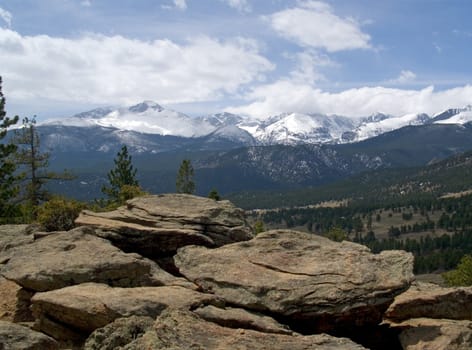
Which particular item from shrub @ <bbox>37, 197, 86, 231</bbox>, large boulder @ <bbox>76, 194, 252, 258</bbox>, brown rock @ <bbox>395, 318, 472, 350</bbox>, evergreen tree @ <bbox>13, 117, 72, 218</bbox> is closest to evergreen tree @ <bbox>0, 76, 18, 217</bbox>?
evergreen tree @ <bbox>13, 117, 72, 218</bbox>

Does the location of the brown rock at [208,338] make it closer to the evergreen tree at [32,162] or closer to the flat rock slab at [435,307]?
the flat rock slab at [435,307]

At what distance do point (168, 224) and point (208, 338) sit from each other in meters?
15.2

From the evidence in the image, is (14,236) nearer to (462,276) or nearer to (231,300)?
(231,300)

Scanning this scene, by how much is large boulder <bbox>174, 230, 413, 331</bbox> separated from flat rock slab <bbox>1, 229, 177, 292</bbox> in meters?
2.11

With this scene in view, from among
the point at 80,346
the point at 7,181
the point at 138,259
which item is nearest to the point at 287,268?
the point at 138,259

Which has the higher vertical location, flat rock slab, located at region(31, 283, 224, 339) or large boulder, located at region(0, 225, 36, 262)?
large boulder, located at region(0, 225, 36, 262)

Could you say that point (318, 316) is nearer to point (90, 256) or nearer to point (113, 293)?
point (113, 293)

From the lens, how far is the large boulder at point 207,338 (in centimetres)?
1598

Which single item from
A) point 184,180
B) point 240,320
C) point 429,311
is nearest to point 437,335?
point 429,311

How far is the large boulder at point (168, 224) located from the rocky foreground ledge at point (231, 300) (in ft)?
5.79

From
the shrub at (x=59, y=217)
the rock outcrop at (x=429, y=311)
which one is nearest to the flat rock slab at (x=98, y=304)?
the rock outcrop at (x=429, y=311)

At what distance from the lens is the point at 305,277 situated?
22.3m

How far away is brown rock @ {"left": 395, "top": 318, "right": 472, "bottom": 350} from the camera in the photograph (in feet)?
67.1

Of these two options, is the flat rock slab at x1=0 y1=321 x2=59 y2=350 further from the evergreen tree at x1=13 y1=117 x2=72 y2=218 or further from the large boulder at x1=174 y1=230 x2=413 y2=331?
the evergreen tree at x1=13 y1=117 x2=72 y2=218
